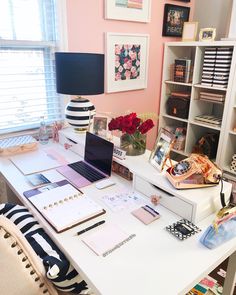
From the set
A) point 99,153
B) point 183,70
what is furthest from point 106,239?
point 183,70

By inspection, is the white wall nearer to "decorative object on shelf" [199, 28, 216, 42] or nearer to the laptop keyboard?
"decorative object on shelf" [199, 28, 216, 42]

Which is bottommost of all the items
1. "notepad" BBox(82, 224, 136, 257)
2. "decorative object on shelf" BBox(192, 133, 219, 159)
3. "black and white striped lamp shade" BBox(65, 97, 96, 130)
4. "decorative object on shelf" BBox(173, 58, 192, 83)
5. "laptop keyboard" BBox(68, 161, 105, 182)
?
"decorative object on shelf" BBox(192, 133, 219, 159)

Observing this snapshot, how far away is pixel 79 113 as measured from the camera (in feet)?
6.49

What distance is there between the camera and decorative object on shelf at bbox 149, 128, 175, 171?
142 centimetres

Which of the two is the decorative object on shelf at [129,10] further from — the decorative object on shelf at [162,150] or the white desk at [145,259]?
the white desk at [145,259]

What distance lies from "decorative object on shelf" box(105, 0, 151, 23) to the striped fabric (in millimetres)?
1768

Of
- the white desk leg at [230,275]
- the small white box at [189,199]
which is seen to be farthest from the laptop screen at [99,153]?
the white desk leg at [230,275]

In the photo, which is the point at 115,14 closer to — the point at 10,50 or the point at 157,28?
the point at 157,28

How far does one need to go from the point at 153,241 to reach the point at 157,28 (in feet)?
7.20

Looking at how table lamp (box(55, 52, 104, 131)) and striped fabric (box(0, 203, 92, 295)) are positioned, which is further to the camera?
table lamp (box(55, 52, 104, 131))

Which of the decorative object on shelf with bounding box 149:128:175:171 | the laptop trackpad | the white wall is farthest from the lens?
the white wall

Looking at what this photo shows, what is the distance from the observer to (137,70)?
2.59 metres

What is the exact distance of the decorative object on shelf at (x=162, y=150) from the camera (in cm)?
142

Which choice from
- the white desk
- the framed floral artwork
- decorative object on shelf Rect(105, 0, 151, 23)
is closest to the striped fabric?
the white desk
